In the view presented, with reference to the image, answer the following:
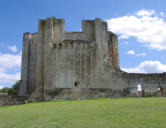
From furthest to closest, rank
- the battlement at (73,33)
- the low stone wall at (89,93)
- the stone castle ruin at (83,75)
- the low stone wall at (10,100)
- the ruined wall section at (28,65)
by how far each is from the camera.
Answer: the ruined wall section at (28,65) → the battlement at (73,33) → the stone castle ruin at (83,75) → the low stone wall at (89,93) → the low stone wall at (10,100)

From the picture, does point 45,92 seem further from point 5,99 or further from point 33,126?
point 33,126

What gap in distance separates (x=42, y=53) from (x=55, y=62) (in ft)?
13.0

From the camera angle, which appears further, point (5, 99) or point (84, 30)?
point (84, 30)

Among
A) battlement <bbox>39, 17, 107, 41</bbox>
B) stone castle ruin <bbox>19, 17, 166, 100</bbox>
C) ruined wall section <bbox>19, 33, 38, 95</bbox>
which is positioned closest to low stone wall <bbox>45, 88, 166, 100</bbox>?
stone castle ruin <bbox>19, 17, 166, 100</bbox>

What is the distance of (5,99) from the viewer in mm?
20703

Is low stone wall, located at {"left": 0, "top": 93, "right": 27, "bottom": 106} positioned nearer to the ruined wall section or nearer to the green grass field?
the ruined wall section

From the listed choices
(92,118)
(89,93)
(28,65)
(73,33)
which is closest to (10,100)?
(89,93)

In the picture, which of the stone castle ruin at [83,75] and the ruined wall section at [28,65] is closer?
the stone castle ruin at [83,75]

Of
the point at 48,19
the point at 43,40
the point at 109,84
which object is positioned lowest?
the point at 109,84

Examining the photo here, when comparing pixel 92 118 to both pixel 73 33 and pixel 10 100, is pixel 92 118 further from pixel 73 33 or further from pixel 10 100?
pixel 73 33

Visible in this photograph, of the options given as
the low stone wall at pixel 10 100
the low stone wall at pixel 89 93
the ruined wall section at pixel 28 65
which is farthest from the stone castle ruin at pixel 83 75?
the ruined wall section at pixel 28 65

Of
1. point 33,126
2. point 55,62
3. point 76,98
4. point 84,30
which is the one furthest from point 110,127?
point 84,30

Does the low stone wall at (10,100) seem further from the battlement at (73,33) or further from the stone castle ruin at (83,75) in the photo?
the battlement at (73,33)

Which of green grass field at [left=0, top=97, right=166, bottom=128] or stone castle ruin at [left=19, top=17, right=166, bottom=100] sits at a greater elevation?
stone castle ruin at [left=19, top=17, right=166, bottom=100]
